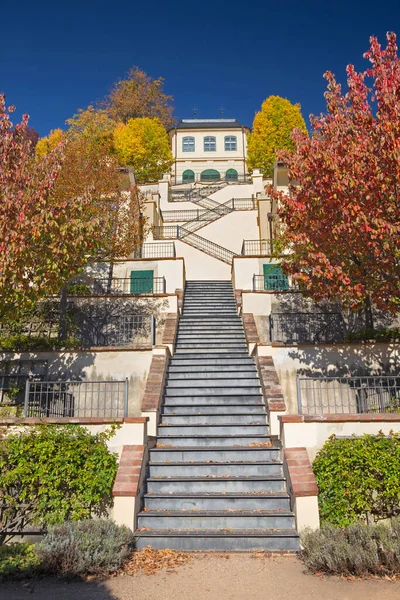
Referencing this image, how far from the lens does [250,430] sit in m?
10.3

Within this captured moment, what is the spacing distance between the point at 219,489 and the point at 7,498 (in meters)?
3.73

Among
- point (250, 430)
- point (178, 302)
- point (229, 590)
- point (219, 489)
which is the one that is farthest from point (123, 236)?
point (229, 590)

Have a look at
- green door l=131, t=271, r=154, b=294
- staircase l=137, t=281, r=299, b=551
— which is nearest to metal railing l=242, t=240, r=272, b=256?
green door l=131, t=271, r=154, b=294

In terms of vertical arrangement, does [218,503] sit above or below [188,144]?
below

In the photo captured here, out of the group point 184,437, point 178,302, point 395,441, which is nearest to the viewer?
point 395,441

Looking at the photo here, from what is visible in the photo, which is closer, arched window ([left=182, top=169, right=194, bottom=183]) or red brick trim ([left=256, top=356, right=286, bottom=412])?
red brick trim ([left=256, top=356, right=286, bottom=412])

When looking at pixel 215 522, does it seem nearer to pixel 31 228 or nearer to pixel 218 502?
pixel 218 502

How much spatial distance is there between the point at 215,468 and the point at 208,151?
45623mm

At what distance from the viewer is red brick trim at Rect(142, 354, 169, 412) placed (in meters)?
10.3

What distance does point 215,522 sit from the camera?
8148 millimetres

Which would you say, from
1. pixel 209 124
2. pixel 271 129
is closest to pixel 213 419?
pixel 271 129

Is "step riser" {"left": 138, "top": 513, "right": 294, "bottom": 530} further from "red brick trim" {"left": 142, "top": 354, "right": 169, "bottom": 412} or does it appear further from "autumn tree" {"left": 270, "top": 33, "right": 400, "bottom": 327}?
"autumn tree" {"left": 270, "top": 33, "right": 400, "bottom": 327}

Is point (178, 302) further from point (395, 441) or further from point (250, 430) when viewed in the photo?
point (395, 441)

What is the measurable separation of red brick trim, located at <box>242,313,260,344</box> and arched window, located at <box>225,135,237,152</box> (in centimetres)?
3891
